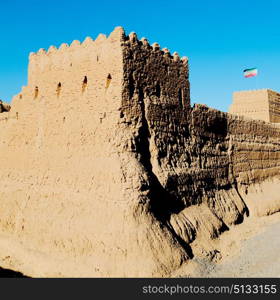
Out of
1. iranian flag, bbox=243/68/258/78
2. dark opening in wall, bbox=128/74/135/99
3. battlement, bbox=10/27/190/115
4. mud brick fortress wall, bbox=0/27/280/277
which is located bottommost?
mud brick fortress wall, bbox=0/27/280/277

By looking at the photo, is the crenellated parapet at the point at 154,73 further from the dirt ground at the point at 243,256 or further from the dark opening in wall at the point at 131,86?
the dirt ground at the point at 243,256

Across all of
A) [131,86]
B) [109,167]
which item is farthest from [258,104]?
[109,167]

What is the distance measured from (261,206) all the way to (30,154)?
11661mm

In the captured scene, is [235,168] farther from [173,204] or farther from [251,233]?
[173,204]

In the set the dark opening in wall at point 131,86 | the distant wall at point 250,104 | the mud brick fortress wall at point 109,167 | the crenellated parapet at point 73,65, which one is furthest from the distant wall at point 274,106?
the crenellated parapet at point 73,65

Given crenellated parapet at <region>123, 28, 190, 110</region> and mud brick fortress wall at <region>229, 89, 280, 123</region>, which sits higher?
mud brick fortress wall at <region>229, 89, 280, 123</region>

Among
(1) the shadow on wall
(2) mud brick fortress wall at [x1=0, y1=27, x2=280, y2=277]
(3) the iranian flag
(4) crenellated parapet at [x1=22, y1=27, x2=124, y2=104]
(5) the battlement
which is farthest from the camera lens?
(3) the iranian flag

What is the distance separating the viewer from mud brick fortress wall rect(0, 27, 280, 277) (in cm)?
1195

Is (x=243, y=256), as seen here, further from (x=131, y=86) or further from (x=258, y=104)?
(x=258, y=104)

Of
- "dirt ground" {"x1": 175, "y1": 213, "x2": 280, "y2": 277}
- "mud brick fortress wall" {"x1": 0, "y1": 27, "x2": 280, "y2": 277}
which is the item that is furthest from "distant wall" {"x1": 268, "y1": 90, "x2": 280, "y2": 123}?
"dirt ground" {"x1": 175, "y1": 213, "x2": 280, "y2": 277}

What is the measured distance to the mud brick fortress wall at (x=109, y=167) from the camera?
471 inches

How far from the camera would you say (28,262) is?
536 inches

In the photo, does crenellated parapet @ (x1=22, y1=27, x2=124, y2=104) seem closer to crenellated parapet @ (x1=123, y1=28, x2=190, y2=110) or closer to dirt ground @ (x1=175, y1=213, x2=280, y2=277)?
crenellated parapet @ (x1=123, y1=28, x2=190, y2=110)
